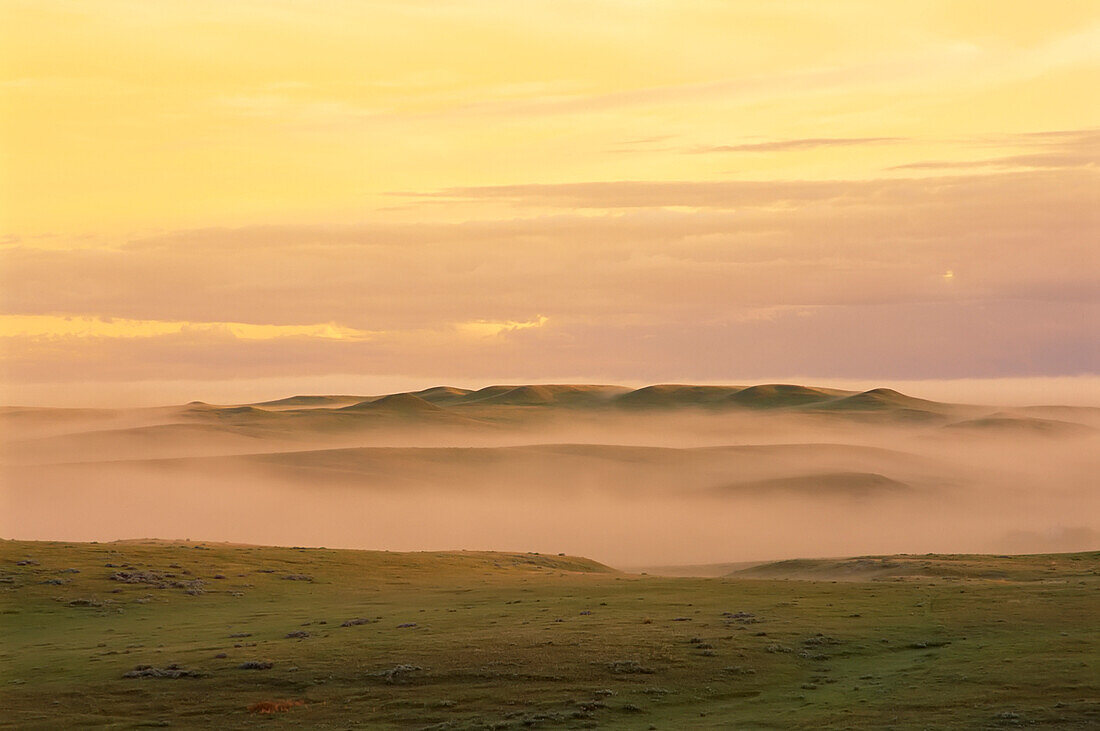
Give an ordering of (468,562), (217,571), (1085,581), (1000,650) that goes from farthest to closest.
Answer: (468,562)
(217,571)
(1085,581)
(1000,650)

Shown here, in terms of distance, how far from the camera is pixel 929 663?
53500 millimetres

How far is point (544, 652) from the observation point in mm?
57469

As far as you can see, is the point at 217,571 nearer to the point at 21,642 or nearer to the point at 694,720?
→ the point at 21,642

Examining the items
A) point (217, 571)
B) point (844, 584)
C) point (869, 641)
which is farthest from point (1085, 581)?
point (217, 571)

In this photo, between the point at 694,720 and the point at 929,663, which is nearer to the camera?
the point at 694,720

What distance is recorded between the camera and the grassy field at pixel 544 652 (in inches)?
1855

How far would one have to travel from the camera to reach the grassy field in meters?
47.1

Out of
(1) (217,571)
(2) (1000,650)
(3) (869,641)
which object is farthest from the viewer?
(1) (217,571)

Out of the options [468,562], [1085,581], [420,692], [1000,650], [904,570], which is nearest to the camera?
[420,692]

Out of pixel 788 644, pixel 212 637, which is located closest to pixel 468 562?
pixel 212 637

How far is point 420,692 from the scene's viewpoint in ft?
169

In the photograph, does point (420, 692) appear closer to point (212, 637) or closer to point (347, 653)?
point (347, 653)

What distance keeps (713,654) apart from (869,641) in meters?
9.04

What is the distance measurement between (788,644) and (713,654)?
15.3 feet
